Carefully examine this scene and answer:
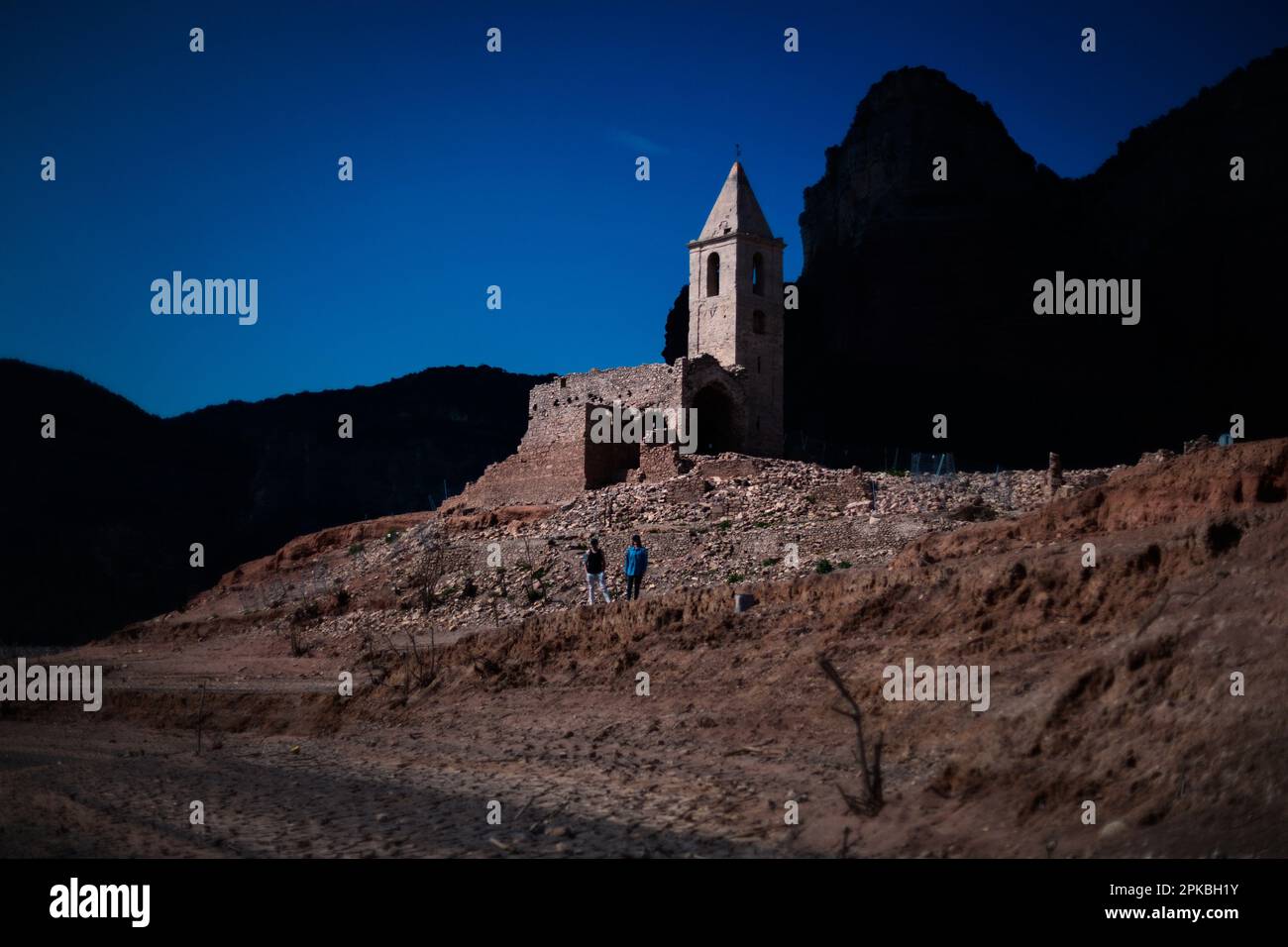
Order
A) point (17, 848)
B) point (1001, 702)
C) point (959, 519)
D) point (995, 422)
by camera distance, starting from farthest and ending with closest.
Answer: point (995, 422), point (959, 519), point (1001, 702), point (17, 848)

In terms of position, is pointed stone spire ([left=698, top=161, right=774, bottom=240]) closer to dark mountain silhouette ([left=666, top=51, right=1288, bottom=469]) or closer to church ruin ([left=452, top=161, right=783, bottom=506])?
church ruin ([left=452, top=161, right=783, bottom=506])

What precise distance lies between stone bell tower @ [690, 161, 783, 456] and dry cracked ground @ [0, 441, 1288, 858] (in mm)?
14775

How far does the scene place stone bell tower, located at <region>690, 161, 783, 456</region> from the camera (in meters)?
40.6

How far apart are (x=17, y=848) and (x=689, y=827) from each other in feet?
17.6

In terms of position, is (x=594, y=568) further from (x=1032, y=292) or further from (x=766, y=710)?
(x=1032, y=292)

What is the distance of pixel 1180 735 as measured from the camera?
306 inches

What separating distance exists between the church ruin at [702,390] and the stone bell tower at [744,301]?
3 cm

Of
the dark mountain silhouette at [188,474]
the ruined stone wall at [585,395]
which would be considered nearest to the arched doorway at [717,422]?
the ruined stone wall at [585,395]

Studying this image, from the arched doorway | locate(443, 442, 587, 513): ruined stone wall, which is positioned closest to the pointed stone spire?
the arched doorway

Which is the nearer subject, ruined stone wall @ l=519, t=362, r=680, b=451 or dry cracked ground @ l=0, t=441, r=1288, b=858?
dry cracked ground @ l=0, t=441, r=1288, b=858

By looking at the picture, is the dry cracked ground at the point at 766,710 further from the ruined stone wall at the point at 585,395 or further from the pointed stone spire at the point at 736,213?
the pointed stone spire at the point at 736,213

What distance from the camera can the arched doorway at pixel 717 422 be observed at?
39.1 meters
